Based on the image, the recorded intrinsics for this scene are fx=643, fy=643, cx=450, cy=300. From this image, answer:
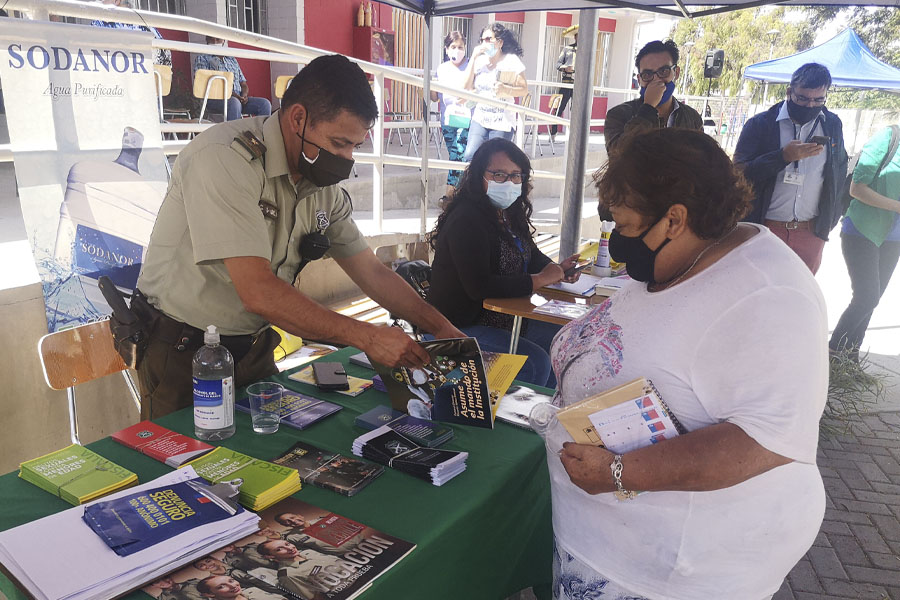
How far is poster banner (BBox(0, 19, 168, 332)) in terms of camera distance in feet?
8.10

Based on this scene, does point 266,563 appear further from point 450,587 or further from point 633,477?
point 633,477

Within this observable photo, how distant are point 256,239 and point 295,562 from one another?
0.90m

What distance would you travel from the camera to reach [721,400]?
3.99 feet

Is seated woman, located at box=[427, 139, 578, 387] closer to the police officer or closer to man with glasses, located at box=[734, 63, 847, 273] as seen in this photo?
the police officer

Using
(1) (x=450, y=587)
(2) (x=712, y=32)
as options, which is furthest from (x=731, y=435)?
(2) (x=712, y=32)

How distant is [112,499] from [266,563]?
0.36 m

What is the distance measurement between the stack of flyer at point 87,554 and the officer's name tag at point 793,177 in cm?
395

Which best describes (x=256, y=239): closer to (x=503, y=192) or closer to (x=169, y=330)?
(x=169, y=330)

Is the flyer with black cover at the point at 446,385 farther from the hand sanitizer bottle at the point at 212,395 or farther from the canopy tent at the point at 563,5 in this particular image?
the canopy tent at the point at 563,5

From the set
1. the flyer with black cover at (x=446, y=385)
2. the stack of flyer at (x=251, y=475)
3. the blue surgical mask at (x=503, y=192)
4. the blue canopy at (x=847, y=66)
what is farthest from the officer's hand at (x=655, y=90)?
the blue canopy at (x=847, y=66)

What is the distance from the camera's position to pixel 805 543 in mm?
1345

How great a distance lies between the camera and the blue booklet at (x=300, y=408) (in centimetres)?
169

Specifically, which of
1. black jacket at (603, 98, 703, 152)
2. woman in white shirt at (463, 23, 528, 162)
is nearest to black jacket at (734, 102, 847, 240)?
black jacket at (603, 98, 703, 152)

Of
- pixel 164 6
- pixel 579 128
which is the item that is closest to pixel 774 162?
pixel 579 128
